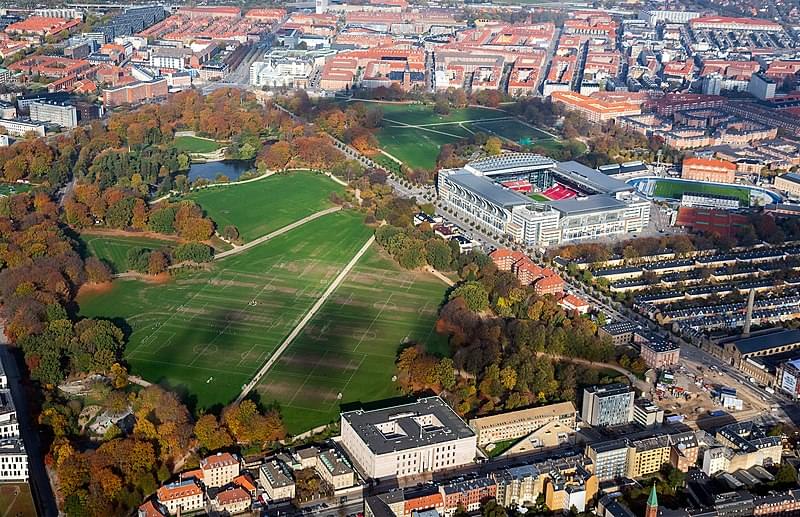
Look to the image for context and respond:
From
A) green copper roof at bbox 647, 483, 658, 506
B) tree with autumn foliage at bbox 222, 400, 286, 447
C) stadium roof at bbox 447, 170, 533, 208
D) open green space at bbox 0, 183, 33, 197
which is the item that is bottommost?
open green space at bbox 0, 183, 33, 197

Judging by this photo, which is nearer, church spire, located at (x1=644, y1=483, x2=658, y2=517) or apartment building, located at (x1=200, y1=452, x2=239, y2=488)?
church spire, located at (x1=644, y1=483, x2=658, y2=517)

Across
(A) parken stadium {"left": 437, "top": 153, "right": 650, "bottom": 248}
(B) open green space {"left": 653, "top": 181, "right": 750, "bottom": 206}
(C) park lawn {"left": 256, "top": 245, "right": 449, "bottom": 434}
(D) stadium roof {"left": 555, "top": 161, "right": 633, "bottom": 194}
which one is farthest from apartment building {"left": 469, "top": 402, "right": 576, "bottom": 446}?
(B) open green space {"left": 653, "top": 181, "right": 750, "bottom": 206}

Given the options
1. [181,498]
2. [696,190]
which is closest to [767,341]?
[696,190]

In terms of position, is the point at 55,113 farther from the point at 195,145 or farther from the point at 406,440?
the point at 406,440

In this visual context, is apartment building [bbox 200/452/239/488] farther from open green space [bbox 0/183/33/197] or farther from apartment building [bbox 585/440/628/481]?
open green space [bbox 0/183/33/197]

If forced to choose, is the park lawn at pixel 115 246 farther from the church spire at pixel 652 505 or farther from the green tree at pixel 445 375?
the church spire at pixel 652 505

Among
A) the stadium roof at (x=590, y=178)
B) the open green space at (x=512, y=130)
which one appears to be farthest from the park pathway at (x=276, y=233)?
the open green space at (x=512, y=130)
